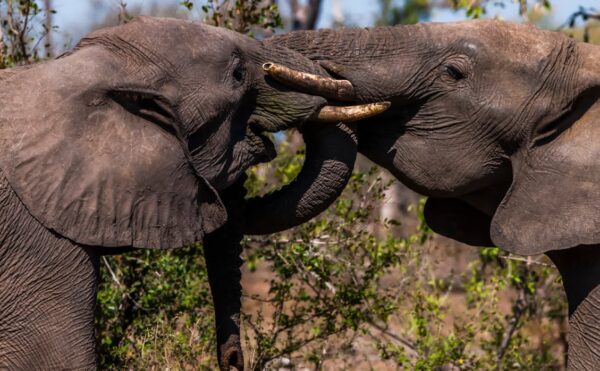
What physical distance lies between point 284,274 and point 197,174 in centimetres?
217

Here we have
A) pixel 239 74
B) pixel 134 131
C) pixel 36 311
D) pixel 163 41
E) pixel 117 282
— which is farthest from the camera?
pixel 117 282

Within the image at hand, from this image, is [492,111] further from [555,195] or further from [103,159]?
[103,159]

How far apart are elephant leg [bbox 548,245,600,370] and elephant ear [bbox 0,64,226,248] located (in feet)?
6.02

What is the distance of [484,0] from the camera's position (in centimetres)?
905

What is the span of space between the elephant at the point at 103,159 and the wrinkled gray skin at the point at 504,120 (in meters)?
0.56

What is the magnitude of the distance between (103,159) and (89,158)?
0.05 meters

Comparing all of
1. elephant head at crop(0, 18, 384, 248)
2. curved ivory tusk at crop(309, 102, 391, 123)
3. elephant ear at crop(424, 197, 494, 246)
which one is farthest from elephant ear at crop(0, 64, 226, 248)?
elephant ear at crop(424, 197, 494, 246)

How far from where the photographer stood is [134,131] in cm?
481

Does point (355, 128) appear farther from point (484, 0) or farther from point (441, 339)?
point (484, 0)

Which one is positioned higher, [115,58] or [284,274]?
[115,58]

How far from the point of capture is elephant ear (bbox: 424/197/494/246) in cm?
612

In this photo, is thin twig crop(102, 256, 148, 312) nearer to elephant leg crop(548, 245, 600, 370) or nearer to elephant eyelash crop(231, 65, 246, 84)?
elephant eyelash crop(231, 65, 246, 84)

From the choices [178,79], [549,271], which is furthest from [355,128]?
[549,271]

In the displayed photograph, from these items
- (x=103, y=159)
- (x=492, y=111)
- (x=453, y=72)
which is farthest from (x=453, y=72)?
(x=103, y=159)
